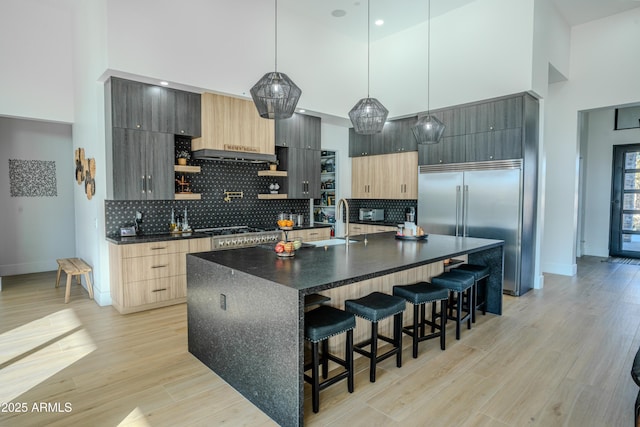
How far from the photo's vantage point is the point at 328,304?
2.96m

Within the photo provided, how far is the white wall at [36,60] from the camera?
5.15m

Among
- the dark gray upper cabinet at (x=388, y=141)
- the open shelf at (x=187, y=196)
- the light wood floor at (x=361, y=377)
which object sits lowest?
the light wood floor at (x=361, y=377)

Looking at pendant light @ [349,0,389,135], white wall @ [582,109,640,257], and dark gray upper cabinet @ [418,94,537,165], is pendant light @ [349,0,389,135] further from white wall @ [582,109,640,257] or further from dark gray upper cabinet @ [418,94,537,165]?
white wall @ [582,109,640,257]

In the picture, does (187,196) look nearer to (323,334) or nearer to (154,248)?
(154,248)

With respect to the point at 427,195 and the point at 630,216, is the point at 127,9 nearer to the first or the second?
the point at 427,195

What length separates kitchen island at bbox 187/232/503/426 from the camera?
6.99ft

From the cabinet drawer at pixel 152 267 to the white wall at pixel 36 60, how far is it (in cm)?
303

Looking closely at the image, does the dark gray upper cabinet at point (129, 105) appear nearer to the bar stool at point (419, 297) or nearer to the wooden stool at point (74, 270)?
the wooden stool at point (74, 270)

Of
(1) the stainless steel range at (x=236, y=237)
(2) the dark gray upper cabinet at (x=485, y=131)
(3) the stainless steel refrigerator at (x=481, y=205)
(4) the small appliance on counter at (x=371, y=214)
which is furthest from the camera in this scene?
(4) the small appliance on counter at (x=371, y=214)

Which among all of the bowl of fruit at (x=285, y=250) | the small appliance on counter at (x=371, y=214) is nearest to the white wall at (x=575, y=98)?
the small appliance on counter at (x=371, y=214)

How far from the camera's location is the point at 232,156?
505 cm

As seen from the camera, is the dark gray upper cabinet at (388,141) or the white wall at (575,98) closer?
the white wall at (575,98)

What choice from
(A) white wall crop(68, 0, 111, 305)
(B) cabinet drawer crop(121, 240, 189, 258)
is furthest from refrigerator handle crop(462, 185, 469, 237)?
(A) white wall crop(68, 0, 111, 305)

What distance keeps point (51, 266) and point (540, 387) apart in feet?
24.9
